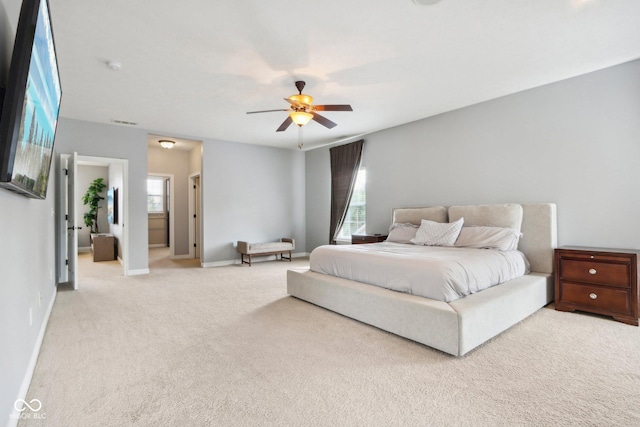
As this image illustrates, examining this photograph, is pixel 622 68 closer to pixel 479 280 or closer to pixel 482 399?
pixel 479 280

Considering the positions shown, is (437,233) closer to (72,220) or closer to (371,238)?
(371,238)

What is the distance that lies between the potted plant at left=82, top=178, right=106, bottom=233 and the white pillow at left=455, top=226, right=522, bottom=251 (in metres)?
9.24

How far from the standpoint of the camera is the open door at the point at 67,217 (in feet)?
16.0

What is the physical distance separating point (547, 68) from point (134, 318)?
5.26 metres

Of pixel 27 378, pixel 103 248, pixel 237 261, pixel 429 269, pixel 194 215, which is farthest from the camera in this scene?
pixel 194 215

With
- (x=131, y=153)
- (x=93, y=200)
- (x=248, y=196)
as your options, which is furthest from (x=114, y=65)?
(x=93, y=200)

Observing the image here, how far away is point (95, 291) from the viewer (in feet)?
15.0

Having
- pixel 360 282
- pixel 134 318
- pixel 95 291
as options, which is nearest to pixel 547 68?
pixel 360 282

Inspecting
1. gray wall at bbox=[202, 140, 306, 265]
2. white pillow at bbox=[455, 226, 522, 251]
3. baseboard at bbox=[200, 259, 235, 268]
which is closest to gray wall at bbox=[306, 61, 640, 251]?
white pillow at bbox=[455, 226, 522, 251]

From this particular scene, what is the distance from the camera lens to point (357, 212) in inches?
264

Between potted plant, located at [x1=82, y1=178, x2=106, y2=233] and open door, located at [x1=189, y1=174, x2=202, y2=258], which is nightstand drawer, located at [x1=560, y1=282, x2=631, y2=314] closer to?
open door, located at [x1=189, y1=174, x2=202, y2=258]

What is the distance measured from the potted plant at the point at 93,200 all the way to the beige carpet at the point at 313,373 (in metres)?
6.26

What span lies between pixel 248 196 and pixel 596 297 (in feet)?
19.8

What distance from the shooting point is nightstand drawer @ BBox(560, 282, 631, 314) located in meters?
3.09
